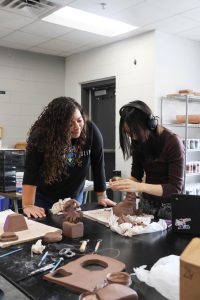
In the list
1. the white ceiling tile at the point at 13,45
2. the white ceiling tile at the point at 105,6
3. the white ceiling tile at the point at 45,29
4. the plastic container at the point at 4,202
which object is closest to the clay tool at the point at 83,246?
the white ceiling tile at the point at 105,6

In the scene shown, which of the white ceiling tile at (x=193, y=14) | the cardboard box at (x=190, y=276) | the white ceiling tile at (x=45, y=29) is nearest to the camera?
the cardboard box at (x=190, y=276)

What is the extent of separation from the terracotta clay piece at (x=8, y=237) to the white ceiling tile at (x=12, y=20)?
2615 millimetres

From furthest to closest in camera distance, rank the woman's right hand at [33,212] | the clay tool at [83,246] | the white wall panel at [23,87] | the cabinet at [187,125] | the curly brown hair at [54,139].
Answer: the white wall panel at [23,87]
the cabinet at [187,125]
the curly brown hair at [54,139]
the woman's right hand at [33,212]
the clay tool at [83,246]

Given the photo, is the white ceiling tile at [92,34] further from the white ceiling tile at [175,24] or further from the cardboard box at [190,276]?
the cardboard box at [190,276]

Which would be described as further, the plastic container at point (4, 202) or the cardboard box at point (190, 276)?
the plastic container at point (4, 202)

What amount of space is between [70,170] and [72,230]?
613 mm

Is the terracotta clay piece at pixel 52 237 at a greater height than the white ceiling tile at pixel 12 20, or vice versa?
the white ceiling tile at pixel 12 20

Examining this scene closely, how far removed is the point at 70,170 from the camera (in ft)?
6.13

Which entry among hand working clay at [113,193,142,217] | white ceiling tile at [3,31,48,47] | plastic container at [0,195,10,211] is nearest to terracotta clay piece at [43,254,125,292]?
hand working clay at [113,193,142,217]

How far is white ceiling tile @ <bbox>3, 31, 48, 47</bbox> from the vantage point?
3982mm

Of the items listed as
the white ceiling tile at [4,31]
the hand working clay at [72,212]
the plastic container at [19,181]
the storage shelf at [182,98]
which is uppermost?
the white ceiling tile at [4,31]

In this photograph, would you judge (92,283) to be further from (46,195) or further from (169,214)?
(46,195)

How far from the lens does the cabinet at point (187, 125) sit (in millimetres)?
3896

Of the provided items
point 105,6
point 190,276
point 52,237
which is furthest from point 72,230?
point 105,6
